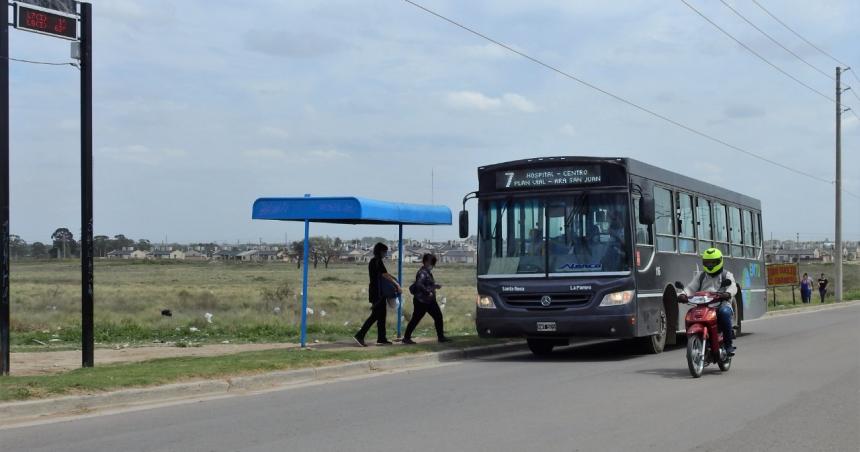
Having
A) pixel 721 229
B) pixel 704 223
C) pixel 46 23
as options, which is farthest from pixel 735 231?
pixel 46 23

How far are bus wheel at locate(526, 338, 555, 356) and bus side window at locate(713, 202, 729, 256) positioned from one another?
523 centimetres

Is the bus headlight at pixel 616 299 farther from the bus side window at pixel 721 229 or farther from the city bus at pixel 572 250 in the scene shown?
the bus side window at pixel 721 229

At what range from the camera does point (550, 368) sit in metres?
15.1

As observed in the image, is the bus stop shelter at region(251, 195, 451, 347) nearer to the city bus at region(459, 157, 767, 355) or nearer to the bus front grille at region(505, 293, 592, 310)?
the city bus at region(459, 157, 767, 355)

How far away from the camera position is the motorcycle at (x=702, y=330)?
1323 cm

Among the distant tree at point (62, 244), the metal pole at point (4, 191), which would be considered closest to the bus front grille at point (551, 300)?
the metal pole at point (4, 191)

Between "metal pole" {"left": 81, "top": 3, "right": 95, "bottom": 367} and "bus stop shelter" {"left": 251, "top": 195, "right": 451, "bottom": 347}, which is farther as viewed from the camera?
"bus stop shelter" {"left": 251, "top": 195, "right": 451, "bottom": 347}

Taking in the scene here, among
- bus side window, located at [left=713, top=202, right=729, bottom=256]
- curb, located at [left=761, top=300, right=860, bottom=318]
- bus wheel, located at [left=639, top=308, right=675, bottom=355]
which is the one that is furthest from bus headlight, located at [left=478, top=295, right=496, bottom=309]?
curb, located at [left=761, top=300, right=860, bottom=318]

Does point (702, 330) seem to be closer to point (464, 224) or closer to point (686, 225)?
point (464, 224)

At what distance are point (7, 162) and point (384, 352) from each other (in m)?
6.58

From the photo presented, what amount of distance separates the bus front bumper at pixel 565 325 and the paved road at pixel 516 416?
2.88 feet

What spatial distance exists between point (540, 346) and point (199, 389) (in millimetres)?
7534

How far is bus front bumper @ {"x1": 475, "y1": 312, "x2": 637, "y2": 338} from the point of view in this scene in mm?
15617

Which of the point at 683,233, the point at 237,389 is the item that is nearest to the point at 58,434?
the point at 237,389
